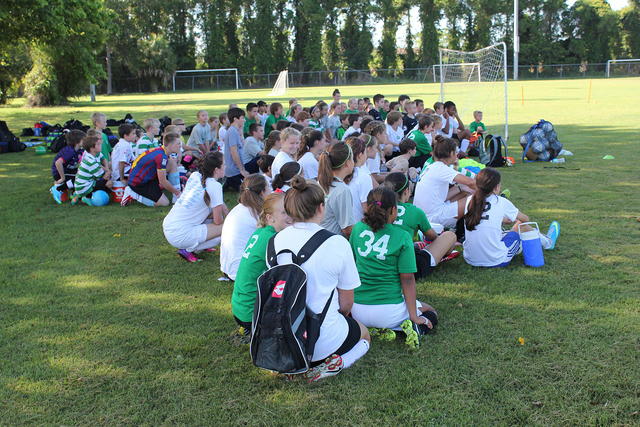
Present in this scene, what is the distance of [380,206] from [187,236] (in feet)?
9.52

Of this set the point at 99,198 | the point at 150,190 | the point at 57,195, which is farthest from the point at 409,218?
the point at 57,195

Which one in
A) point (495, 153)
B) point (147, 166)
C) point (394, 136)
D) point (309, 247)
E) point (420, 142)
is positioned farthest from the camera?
point (495, 153)

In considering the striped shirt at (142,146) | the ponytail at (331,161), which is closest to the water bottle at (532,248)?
the ponytail at (331,161)

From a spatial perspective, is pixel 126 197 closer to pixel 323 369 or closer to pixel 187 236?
pixel 187 236

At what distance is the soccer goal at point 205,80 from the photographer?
57469 millimetres

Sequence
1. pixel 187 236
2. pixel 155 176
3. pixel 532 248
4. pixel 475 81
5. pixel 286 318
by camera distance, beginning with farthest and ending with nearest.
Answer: pixel 475 81 → pixel 155 176 → pixel 187 236 → pixel 532 248 → pixel 286 318

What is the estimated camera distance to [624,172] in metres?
9.85

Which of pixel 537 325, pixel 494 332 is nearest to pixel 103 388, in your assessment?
pixel 494 332

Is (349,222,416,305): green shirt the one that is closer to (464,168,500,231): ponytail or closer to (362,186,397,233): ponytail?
(362,186,397,233): ponytail

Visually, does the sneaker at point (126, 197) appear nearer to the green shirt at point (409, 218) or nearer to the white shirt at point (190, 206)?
the white shirt at point (190, 206)

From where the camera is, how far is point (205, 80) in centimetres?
5841

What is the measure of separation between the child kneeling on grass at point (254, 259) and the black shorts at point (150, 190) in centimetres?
509

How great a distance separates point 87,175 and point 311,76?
5702 cm

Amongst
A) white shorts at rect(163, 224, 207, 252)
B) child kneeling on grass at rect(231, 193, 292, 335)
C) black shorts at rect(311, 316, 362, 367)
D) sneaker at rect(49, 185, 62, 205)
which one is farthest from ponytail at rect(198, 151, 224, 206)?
sneaker at rect(49, 185, 62, 205)
